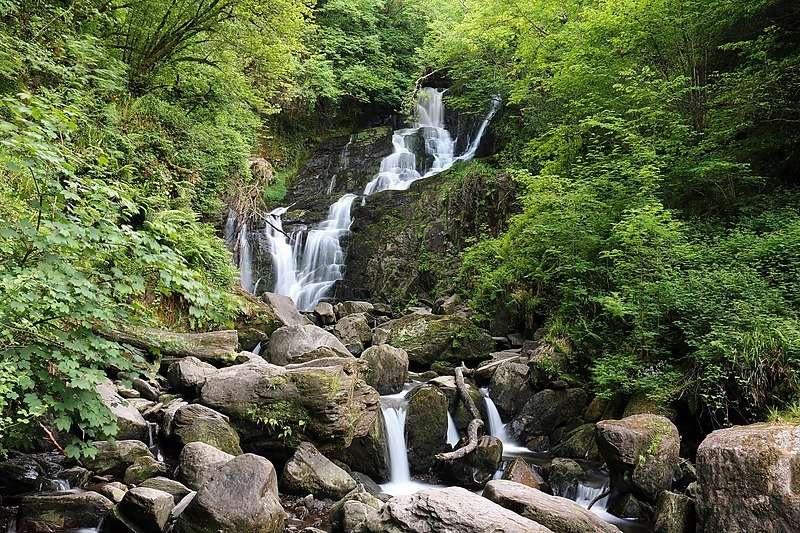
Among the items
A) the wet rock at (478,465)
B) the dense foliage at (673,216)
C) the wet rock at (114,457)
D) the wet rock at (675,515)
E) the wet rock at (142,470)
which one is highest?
the dense foliage at (673,216)

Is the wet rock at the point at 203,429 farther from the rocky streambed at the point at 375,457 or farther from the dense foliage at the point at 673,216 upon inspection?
the dense foliage at the point at 673,216

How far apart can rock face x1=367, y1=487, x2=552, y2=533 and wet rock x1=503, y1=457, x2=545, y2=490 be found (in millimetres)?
2118

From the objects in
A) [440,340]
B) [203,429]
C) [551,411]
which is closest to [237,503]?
[203,429]

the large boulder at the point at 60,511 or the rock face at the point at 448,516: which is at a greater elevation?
the rock face at the point at 448,516

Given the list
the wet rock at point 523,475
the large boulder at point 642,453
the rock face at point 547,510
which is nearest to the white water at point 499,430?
the wet rock at point 523,475

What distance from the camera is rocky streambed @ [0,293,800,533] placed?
479 cm

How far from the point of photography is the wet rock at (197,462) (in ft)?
18.1

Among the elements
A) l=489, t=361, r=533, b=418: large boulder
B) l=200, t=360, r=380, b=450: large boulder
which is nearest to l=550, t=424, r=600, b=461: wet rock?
l=489, t=361, r=533, b=418: large boulder

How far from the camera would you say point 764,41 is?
8.57 m

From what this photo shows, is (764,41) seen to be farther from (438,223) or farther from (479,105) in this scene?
(479,105)

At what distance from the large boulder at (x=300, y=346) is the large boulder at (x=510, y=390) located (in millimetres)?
2716

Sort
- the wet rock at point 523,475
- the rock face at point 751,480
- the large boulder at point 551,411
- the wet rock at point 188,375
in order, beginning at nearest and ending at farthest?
the rock face at point 751,480
the wet rock at point 523,475
the wet rock at point 188,375
the large boulder at point 551,411

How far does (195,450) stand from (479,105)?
54.3ft

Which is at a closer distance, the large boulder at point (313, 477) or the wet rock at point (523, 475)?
the large boulder at point (313, 477)
